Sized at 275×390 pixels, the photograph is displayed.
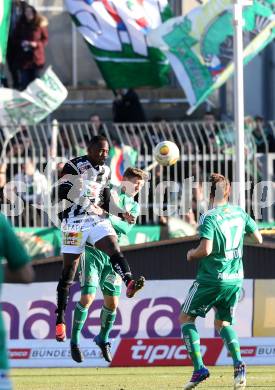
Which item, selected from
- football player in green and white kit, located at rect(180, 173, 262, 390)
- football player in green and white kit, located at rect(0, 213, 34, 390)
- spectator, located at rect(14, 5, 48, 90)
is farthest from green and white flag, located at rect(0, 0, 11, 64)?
football player in green and white kit, located at rect(0, 213, 34, 390)

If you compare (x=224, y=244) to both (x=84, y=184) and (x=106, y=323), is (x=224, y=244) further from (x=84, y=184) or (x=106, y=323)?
(x=106, y=323)

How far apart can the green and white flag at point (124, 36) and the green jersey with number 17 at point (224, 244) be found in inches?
377

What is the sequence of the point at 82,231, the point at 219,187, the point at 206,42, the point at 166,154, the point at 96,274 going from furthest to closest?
the point at 206,42 < the point at 166,154 < the point at 96,274 < the point at 82,231 < the point at 219,187

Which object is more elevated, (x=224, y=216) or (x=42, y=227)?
(x=224, y=216)

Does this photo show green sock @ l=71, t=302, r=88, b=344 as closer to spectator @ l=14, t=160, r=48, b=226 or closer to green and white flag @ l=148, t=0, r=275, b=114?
spectator @ l=14, t=160, r=48, b=226

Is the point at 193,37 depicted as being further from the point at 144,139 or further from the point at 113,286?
the point at 113,286

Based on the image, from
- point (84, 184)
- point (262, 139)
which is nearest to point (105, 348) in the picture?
point (84, 184)

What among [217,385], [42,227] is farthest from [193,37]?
[217,385]

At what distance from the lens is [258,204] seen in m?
19.2

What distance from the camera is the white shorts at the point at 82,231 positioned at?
13250 mm

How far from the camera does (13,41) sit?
926 inches

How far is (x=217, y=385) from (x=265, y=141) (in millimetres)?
7247

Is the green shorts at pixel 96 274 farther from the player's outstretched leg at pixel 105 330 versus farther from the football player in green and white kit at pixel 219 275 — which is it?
the football player in green and white kit at pixel 219 275

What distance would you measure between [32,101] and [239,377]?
8.55 m
